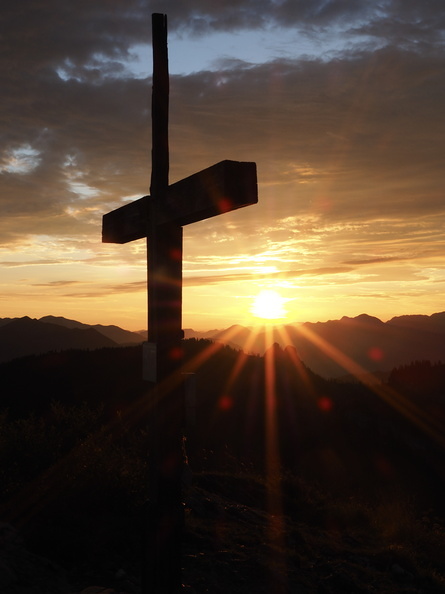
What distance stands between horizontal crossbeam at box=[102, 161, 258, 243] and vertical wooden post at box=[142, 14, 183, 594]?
194mm

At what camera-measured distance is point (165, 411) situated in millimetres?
4824

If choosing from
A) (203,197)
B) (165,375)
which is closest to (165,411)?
(165,375)

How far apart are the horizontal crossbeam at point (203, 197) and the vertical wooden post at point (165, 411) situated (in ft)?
0.64

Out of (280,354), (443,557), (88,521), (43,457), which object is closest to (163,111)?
(88,521)

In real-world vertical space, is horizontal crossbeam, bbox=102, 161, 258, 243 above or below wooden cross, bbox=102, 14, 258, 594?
above

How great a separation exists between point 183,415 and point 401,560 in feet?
18.7

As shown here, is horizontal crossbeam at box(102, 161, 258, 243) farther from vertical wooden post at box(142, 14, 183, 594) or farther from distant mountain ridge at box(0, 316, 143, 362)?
distant mountain ridge at box(0, 316, 143, 362)

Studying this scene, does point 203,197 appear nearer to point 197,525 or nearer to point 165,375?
point 165,375

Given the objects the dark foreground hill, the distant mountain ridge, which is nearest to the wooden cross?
the dark foreground hill

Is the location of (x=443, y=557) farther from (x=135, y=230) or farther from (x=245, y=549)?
(x=135, y=230)

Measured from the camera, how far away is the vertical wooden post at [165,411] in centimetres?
484

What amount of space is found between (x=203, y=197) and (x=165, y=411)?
1.92 metres

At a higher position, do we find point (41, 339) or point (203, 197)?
point (203, 197)

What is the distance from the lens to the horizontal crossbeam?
4.09 meters
